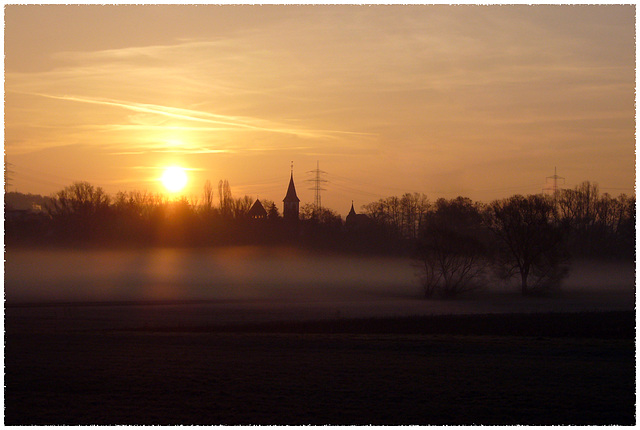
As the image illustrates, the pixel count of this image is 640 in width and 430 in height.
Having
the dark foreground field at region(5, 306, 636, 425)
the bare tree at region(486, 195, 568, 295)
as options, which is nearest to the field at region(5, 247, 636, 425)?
the dark foreground field at region(5, 306, 636, 425)

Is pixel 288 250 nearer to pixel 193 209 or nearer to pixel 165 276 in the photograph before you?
pixel 193 209

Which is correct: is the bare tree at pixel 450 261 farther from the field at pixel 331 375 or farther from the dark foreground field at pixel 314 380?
the dark foreground field at pixel 314 380

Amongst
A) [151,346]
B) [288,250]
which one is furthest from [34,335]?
[288,250]

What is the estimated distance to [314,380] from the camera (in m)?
17.8

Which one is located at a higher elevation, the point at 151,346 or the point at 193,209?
the point at 193,209

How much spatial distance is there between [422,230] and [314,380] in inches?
2946

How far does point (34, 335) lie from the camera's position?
2653cm

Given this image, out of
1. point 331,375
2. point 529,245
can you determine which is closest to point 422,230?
point 529,245

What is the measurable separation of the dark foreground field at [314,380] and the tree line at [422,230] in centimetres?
4830

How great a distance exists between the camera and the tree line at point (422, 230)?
2911 inches

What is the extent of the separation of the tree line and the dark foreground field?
48.3 m

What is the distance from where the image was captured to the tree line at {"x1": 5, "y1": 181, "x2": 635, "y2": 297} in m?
73.9

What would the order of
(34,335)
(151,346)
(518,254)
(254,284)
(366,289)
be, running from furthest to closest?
1. (254,284)
2. (366,289)
3. (518,254)
4. (34,335)
5. (151,346)

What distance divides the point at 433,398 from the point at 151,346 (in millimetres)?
11645
